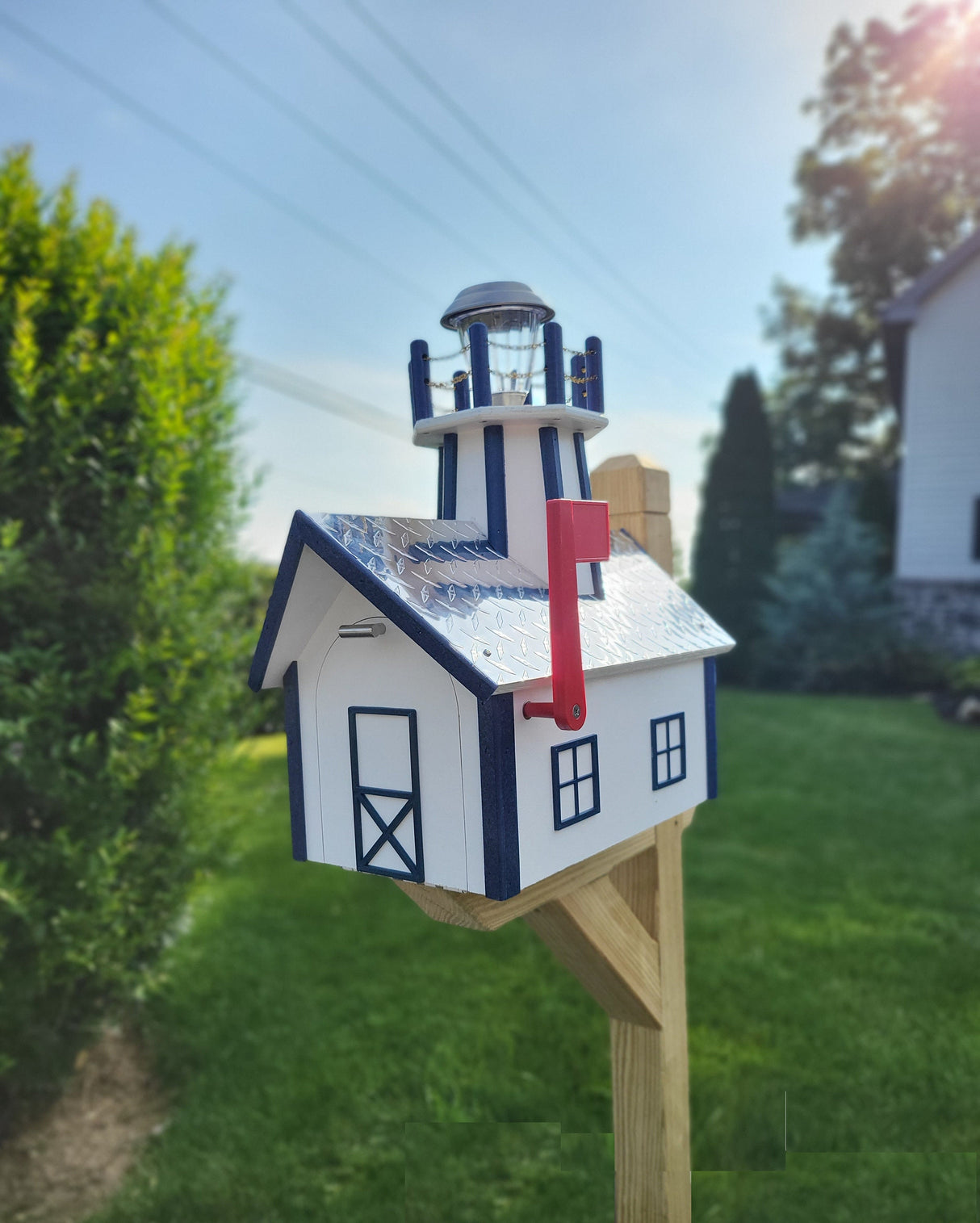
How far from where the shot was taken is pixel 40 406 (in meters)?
3.03

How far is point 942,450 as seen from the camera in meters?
13.5

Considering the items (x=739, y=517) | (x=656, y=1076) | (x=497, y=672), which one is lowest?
(x=656, y=1076)

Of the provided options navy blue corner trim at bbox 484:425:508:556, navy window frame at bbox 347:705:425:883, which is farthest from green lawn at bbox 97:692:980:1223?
navy blue corner trim at bbox 484:425:508:556

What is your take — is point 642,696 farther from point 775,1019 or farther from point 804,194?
point 804,194

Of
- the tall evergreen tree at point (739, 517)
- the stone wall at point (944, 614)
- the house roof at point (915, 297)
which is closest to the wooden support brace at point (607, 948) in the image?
the stone wall at point (944, 614)

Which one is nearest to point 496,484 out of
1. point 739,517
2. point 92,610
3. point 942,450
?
point 92,610

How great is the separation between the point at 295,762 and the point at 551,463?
66 cm

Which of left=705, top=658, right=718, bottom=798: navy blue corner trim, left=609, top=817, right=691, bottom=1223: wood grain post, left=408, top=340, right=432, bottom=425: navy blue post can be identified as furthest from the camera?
left=609, top=817, right=691, bottom=1223: wood grain post

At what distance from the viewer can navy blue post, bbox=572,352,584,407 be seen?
1525 mm

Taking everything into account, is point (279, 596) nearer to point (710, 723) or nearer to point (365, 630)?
point (365, 630)

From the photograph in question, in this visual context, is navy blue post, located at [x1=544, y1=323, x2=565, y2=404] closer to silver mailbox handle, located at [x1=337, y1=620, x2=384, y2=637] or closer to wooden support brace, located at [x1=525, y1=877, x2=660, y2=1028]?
silver mailbox handle, located at [x1=337, y1=620, x2=384, y2=637]

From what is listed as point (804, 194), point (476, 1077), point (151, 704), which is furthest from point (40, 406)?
point (804, 194)

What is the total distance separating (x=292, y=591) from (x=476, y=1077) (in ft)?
9.41

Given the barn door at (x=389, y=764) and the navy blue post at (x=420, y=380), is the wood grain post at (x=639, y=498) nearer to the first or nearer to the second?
the navy blue post at (x=420, y=380)
